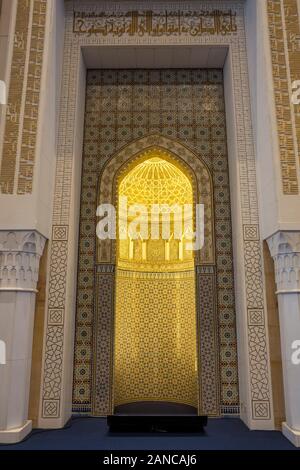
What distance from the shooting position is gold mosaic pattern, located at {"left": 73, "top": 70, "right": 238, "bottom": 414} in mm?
3719

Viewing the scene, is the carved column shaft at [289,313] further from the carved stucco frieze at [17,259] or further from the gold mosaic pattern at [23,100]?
the gold mosaic pattern at [23,100]

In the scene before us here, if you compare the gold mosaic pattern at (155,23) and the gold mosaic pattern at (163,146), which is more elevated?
the gold mosaic pattern at (155,23)

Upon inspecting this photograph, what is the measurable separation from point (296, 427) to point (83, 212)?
2848mm

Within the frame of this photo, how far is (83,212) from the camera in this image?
4098 millimetres

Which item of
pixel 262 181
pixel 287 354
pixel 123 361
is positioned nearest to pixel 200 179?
pixel 262 181

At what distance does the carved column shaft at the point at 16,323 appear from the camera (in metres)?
2.97

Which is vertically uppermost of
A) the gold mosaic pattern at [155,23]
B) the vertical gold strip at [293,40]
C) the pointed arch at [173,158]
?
the gold mosaic pattern at [155,23]

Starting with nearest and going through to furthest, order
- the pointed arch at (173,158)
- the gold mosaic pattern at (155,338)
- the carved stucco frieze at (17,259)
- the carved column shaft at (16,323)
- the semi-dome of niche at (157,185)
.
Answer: the carved column shaft at (16,323) → the carved stucco frieze at (17,259) → the pointed arch at (173,158) → the gold mosaic pattern at (155,338) → the semi-dome of niche at (157,185)

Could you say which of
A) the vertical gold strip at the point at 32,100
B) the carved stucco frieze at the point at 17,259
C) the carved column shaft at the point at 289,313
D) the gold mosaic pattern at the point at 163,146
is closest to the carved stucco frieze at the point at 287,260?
the carved column shaft at the point at 289,313

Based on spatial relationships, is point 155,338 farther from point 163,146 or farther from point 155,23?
point 155,23

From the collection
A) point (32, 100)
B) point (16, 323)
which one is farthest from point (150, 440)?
point (32, 100)

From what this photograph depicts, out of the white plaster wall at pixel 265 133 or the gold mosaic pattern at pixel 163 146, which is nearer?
the white plaster wall at pixel 265 133

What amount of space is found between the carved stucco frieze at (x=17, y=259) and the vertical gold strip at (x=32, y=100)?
0.40 metres

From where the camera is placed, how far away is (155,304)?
193 inches
